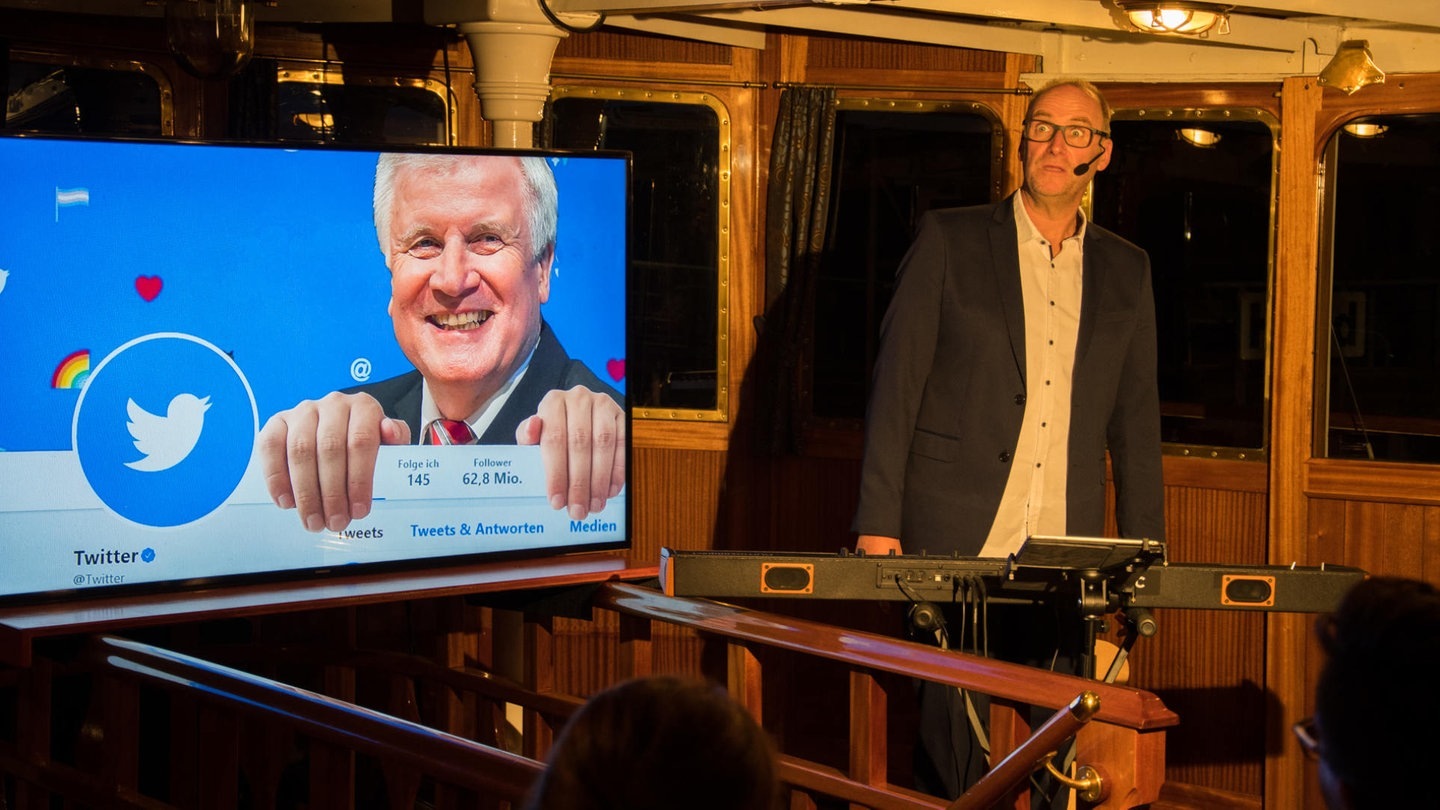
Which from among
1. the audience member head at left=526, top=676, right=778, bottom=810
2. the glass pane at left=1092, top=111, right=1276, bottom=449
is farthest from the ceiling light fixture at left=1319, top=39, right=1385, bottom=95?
the audience member head at left=526, top=676, right=778, bottom=810

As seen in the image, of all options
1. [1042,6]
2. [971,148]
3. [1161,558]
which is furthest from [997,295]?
[971,148]

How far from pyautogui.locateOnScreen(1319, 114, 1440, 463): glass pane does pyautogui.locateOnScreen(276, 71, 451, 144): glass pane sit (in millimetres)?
2958

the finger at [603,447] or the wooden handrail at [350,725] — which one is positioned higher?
the finger at [603,447]

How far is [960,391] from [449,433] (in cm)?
116

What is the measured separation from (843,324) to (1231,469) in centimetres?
142

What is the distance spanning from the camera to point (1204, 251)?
4992 millimetres

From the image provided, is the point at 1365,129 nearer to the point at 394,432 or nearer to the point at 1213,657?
the point at 1213,657

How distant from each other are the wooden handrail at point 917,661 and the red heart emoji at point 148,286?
46.6 inches

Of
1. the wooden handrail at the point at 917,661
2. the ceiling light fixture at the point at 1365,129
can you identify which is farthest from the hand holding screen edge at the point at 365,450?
the ceiling light fixture at the point at 1365,129

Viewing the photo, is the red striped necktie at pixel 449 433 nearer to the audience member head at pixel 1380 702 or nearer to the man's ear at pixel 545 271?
the man's ear at pixel 545 271

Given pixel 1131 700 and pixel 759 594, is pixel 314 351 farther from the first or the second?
pixel 1131 700

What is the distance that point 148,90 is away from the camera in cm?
492

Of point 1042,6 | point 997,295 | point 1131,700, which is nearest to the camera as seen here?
point 1131,700

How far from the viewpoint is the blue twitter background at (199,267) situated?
2.96 metres
